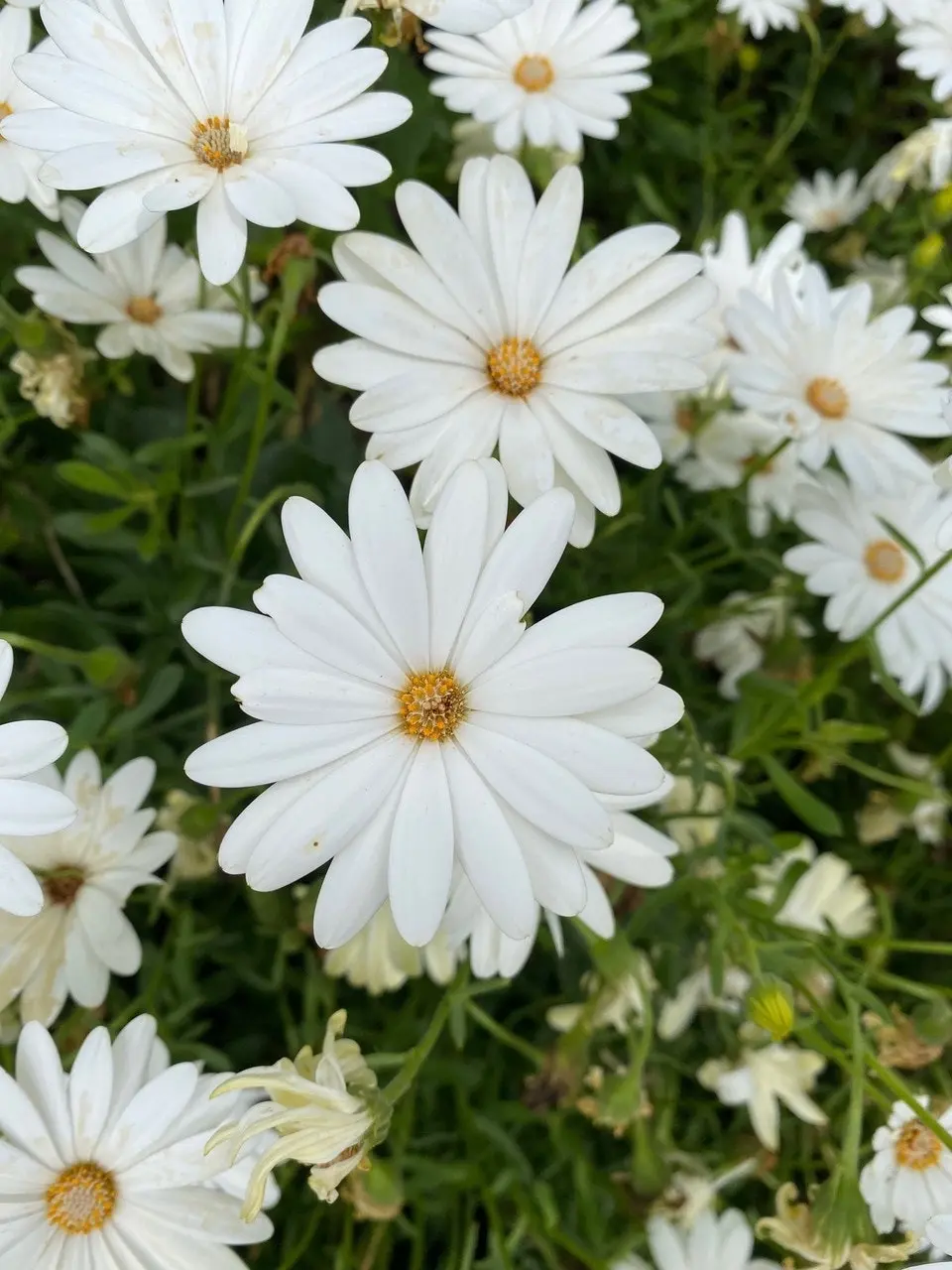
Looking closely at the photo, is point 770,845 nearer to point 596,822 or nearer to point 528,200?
point 596,822

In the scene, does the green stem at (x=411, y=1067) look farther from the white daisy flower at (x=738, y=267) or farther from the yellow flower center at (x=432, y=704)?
the white daisy flower at (x=738, y=267)

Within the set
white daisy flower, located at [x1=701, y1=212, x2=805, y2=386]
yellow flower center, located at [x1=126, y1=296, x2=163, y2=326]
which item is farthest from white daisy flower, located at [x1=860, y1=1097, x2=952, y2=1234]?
yellow flower center, located at [x1=126, y1=296, x2=163, y2=326]

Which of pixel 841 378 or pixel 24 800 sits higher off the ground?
pixel 841 378

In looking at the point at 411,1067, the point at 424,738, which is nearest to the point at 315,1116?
the point at 411,1067

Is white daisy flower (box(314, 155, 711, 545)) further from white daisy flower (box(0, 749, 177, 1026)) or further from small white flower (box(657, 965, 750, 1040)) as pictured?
small white flower (box(657, 965, 750, 1040))

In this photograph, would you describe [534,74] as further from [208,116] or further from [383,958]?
[383,958]

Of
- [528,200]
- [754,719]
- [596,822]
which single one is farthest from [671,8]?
[596,822]
